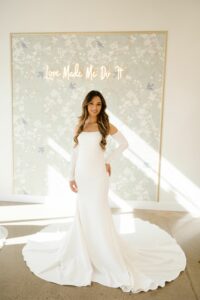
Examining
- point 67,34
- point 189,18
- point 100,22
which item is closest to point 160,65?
point 189,18

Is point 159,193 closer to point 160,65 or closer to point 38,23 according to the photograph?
point 160,65

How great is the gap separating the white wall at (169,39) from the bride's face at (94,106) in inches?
66.7

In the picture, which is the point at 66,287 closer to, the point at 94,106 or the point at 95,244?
the point at 95,244

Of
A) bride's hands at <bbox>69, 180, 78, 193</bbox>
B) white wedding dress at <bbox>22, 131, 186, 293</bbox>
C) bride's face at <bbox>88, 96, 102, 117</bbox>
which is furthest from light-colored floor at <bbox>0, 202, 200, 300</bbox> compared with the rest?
bride's face at <bbox>88, 96, 102, 117</bbox>

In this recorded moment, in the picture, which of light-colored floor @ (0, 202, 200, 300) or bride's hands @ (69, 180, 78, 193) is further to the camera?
bride's hands @ (69, 180, 78, 193)

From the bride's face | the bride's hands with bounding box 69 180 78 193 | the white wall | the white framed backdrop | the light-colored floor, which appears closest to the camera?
the light-colored floor

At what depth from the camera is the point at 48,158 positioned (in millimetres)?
4582

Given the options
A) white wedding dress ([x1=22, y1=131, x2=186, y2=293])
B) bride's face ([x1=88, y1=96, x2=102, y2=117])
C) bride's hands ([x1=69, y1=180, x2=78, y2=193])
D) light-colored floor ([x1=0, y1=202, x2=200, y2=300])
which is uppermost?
bride's face ([x1=88, y1=96, x2=102, y2=117])

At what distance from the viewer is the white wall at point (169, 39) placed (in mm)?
4062

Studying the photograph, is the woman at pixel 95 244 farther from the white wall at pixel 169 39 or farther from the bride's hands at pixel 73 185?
the white wall at pixel 169 39

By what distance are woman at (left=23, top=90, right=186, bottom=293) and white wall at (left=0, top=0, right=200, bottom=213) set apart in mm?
1509

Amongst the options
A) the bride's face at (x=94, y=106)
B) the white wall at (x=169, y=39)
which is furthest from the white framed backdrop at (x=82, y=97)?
the bride's face at (x=94, y=106)

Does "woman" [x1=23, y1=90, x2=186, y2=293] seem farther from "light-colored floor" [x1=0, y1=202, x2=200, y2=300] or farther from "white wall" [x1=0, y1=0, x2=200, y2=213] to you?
"white wall" [x1=0, y1=0, x2=200, y2=213]

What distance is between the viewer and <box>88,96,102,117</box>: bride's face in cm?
280
